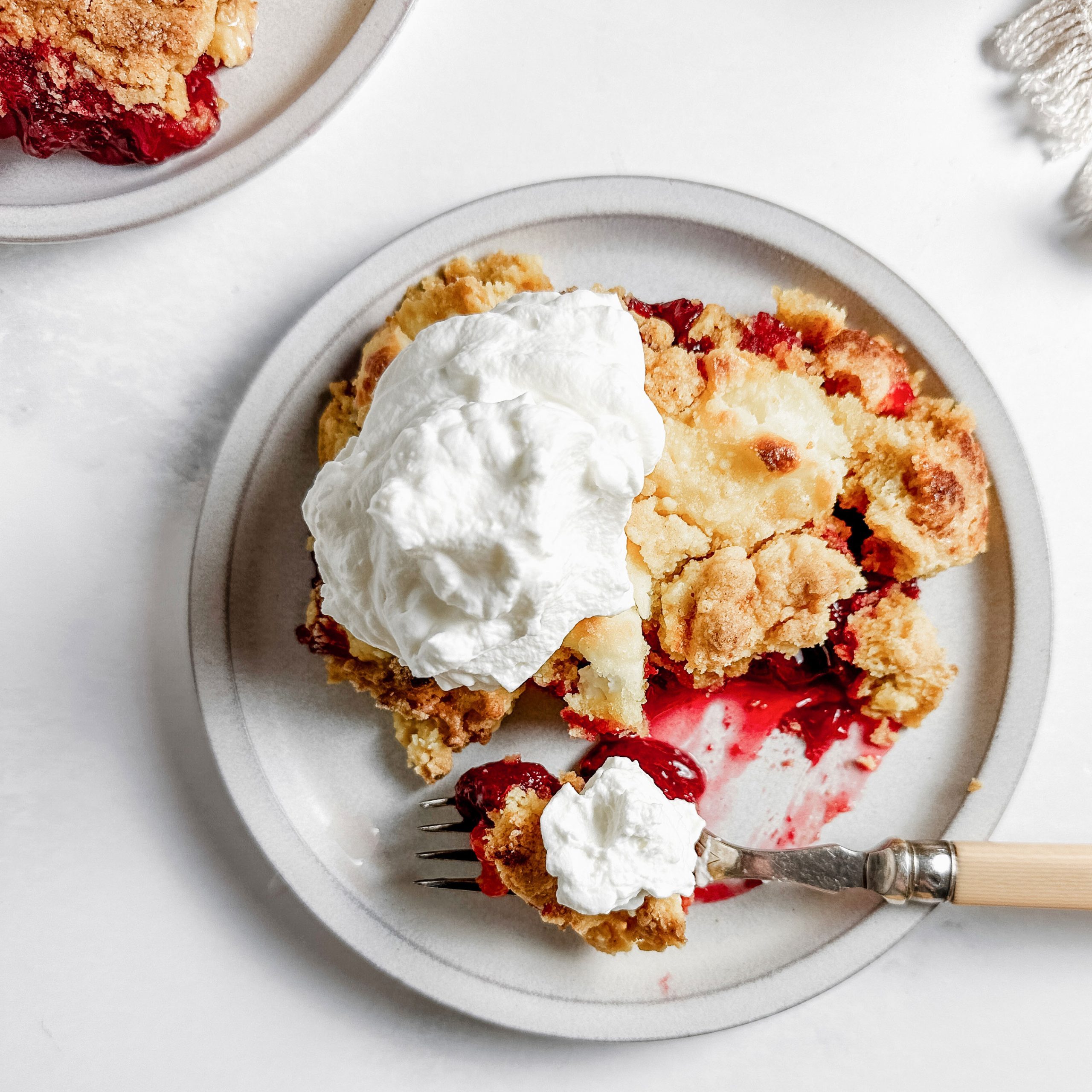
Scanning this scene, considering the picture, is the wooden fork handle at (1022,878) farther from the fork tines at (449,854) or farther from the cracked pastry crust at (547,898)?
the fork tines at (449,854)

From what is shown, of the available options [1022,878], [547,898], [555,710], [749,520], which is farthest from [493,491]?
[1022,878]

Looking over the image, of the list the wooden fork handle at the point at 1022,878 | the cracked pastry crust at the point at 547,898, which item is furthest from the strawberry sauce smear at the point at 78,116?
the wooden fork handle at the point at 1022,878

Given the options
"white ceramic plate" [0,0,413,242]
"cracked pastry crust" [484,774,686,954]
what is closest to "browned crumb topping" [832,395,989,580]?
"cracked pastry crust" [484,774,686,954]

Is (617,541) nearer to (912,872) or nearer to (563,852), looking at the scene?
(563,852)

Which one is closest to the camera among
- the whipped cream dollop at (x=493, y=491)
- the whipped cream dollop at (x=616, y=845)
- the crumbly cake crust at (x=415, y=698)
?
the whipped cream dollop at (x=493, y=491)

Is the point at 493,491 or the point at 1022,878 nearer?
the point at 493,491

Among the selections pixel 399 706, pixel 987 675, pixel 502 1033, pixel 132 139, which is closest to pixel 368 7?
pixel 132 139
